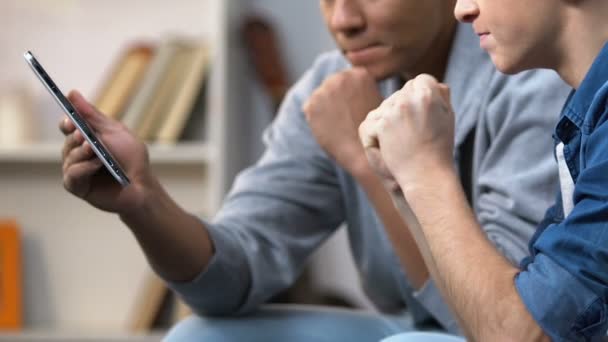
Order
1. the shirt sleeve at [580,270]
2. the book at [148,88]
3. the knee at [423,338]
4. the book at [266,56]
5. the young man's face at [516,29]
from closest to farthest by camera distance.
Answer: the shirt sleeve at [580,270] < the young man's face at [516,29] < the knee at [423,338] < the book at [148,88] < the book at [266,56]

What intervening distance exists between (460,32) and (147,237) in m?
0.53

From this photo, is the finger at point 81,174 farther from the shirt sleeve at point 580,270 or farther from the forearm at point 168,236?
the shirt sleeve at point 580,270

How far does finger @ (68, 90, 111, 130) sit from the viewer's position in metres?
1.32

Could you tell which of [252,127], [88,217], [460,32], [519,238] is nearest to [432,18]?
[460,32]

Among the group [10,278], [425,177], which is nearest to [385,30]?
[425,177]

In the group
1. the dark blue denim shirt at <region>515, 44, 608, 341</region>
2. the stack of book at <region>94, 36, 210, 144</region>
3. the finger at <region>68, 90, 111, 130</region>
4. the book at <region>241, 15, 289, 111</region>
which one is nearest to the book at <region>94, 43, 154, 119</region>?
the stack of book at <region>94, 36, 210, 144</region>

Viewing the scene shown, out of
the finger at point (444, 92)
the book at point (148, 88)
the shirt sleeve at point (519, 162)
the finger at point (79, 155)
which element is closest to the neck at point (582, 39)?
the finger at point (444, 92)

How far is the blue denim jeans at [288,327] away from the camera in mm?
1450

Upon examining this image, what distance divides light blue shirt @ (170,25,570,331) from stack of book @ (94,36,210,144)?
3.24 feet

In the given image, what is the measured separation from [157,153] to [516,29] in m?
1.79

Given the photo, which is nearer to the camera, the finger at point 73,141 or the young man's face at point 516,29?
the young man's face at point 516,29

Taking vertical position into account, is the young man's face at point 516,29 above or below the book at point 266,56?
above

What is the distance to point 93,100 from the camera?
2809 millimetres

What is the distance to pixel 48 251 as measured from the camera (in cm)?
296
